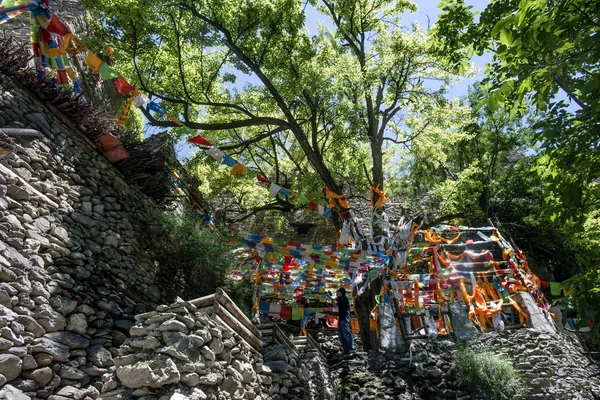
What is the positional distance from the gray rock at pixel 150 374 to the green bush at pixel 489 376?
5545 millimetres

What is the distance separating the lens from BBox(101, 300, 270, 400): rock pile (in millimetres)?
3994

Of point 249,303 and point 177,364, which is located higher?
point 249,303

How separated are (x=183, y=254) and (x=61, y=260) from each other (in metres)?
2.67

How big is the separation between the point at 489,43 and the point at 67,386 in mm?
6821

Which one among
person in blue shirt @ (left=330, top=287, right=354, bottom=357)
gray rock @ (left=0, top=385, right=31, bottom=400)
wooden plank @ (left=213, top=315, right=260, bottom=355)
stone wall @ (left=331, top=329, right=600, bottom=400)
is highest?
person in blue shirt @ (left=330, top=287, right=354, bottom=357)

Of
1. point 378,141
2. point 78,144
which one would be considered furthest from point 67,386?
point 378,141

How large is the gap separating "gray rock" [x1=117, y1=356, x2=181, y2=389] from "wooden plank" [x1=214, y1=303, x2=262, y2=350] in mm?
1027

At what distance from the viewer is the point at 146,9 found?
9.41 metres

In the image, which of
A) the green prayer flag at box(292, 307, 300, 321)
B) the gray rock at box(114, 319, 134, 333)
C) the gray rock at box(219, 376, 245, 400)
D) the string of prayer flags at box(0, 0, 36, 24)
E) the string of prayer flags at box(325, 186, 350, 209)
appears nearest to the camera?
the gray rock at box(219, 376, 245, 400)

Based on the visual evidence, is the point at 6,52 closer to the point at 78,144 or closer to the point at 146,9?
the point at 78,144

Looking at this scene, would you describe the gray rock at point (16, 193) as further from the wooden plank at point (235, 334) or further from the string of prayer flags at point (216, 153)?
the string of prayer flags at point (216, 153)

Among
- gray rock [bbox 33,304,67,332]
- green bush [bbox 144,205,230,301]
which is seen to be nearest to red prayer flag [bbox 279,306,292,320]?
green bush [bbox 144,205,230,301]

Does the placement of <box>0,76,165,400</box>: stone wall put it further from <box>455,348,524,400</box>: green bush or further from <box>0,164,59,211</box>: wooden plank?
<box>455,348,524,400</box>: green bush

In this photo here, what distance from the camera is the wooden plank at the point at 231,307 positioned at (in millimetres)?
5168
